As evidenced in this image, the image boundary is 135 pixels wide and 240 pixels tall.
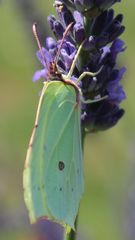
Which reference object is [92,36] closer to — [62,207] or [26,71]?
[62,207]

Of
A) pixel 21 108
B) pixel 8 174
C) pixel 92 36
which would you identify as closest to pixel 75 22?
pixel 92 36

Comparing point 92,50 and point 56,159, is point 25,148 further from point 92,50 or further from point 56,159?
point 56,159

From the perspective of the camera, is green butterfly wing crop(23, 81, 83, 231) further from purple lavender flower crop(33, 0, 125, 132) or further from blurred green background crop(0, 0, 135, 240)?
blurred green background crop(0, 0, 135, 240)

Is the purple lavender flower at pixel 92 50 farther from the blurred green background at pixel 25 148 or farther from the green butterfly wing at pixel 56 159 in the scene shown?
the blurred green background at pixel 25 148

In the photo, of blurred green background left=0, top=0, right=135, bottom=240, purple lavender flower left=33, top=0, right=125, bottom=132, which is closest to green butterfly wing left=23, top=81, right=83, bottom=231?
purple lavender flower left=33, top=0, right=125, bottom=132

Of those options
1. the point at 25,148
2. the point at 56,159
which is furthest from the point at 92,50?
the point at 25,148

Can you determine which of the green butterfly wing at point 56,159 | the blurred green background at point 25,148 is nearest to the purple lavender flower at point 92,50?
the green butterfly wing at point 56,159
